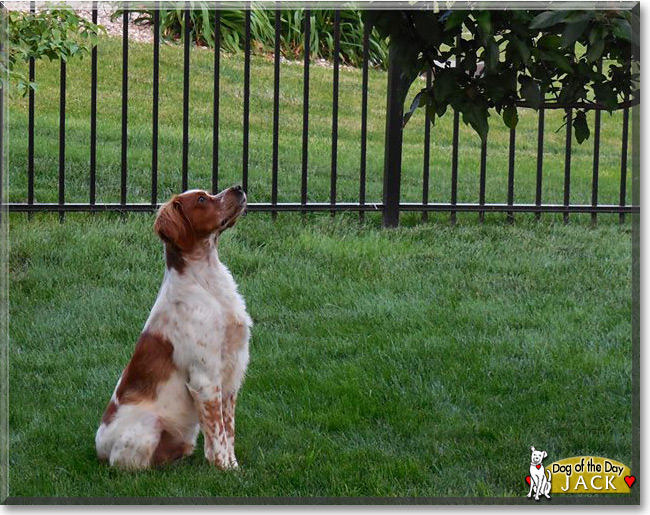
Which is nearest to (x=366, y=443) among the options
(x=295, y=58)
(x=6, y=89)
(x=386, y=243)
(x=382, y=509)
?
(x=382, y=509)

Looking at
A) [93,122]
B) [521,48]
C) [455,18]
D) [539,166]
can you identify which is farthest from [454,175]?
[455,18]

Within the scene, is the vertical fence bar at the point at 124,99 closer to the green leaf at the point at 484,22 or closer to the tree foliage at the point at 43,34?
the tree foliage at the point at 43,34

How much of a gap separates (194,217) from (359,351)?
64.1 inches

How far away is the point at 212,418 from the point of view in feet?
14.3

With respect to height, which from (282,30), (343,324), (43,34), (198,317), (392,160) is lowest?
(343,324)

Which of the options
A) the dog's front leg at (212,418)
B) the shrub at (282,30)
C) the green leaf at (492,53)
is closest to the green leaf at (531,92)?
the green leaf at (492,53)

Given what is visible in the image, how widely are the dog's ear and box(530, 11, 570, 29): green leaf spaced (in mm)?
1661

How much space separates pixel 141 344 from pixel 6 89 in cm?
143

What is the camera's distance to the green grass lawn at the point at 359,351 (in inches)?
173

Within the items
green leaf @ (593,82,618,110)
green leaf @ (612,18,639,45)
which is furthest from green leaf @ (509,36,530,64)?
green leaf @ (593,82,618,110)

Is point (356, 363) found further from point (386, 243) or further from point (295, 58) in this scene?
point (295, 58)

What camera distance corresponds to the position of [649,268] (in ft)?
12.5

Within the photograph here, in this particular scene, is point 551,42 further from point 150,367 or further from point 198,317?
point 150,367

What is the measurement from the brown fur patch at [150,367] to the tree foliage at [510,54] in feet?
4.63
